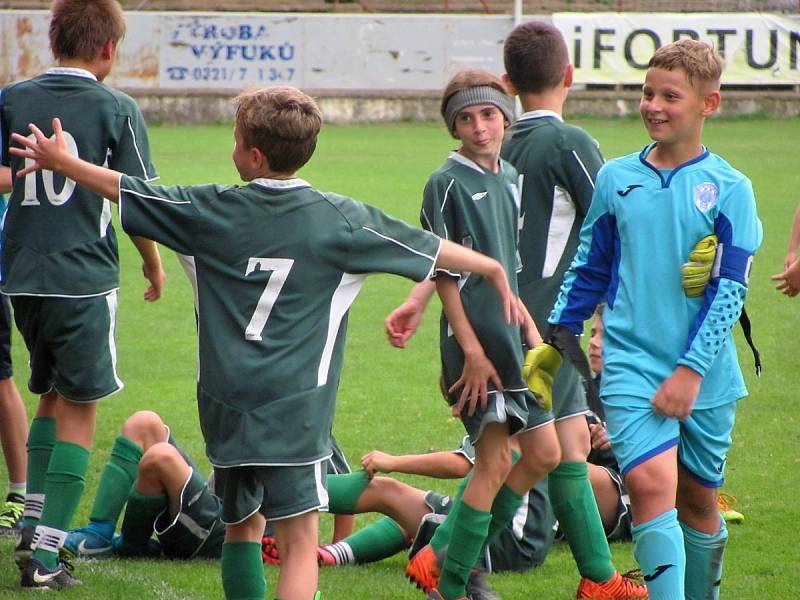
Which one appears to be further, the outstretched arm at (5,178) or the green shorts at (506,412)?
the outstretched arm at (5,178)

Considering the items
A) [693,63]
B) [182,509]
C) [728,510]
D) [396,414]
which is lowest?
[396,414]

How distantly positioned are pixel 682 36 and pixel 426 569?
26132 mm

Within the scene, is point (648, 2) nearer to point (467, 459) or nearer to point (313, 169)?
point (313, 169)

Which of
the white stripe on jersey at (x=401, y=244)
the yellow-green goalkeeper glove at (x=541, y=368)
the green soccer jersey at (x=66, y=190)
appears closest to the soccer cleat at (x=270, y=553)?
the green soccer jersey at (x=66, y=190)

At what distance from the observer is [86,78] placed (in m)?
4.79

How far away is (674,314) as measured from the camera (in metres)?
3.78

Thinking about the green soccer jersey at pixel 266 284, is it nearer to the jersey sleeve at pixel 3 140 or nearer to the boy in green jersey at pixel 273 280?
the boy in green jersey at pixel 273 280

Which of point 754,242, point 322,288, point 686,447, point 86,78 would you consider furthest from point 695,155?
point 86,78

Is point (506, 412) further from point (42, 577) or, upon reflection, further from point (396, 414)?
point (396, 414)

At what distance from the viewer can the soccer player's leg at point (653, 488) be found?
368 centimetres

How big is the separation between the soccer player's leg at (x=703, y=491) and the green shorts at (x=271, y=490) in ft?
3.53

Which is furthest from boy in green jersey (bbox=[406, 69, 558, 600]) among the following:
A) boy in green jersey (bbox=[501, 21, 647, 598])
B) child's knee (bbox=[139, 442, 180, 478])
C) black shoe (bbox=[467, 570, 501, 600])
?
child's knee (bbox=[139, 442, 180, 478])

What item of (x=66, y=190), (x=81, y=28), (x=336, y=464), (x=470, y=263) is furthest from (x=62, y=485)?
(x=470, y=263)

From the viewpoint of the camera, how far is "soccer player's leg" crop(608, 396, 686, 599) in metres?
3.68
